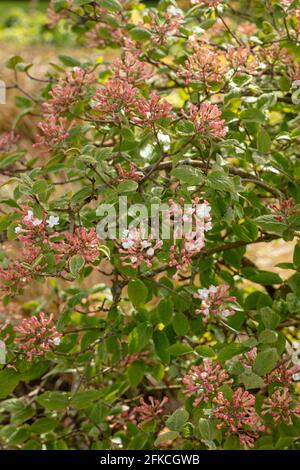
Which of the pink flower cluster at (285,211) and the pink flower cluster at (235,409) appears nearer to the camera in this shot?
the pink flower cluster at (235,409)

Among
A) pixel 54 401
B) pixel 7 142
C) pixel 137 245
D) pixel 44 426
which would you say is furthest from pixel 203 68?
pixel 44 426

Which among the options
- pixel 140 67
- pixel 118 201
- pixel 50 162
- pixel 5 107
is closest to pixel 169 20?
pixel 140 67

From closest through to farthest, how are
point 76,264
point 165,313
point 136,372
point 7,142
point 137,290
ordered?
point 76,264, point 137,290, point 165,313, point 136,372, point 7,142

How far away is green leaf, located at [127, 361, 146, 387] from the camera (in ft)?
5.09

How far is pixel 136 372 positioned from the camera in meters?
1.57

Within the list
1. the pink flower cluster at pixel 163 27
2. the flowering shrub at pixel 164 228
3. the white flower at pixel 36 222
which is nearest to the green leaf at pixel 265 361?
the flowering shrub at pixel 164 228

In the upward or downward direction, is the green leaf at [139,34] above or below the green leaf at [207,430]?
above

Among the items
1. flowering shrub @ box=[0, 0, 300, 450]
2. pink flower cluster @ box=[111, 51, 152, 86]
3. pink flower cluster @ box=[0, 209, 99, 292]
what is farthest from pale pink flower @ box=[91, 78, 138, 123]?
pink flower cluster @ box=[0, 209, 99, 292]

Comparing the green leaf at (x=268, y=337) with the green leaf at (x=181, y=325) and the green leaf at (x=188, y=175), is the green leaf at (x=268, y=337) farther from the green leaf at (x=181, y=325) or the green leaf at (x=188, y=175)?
the green leaf at (x=188, y=175)

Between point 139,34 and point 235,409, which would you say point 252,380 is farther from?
point 139,34

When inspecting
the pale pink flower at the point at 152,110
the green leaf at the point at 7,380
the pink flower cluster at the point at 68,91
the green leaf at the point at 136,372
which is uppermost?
the pale pink flower at the point at 152,110

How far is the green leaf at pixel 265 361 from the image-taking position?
1244mm

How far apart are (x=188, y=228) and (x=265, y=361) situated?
27 cm

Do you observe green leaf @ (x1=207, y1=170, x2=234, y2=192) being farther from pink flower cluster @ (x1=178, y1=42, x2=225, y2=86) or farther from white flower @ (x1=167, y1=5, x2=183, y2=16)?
white flower @ (x1=167, y1=5, x2=183, y2=16)
